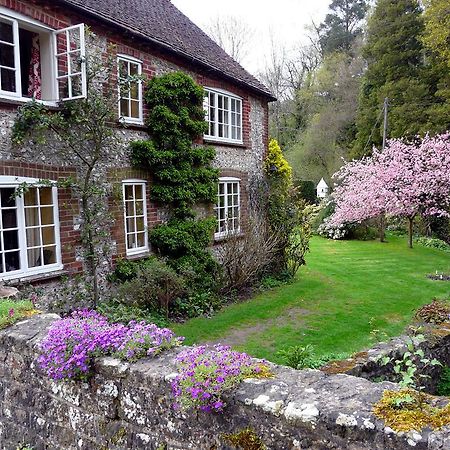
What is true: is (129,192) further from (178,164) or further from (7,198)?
(7,198)

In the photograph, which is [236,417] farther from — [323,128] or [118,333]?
[323,128]

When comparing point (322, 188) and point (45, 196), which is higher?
point (322, 188)

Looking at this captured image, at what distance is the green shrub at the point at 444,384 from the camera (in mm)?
5670

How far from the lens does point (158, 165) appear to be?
1055 cm

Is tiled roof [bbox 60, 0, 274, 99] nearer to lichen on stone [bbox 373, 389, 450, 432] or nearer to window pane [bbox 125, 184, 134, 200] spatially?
window pane [bbox 125, 184, 134, 200]

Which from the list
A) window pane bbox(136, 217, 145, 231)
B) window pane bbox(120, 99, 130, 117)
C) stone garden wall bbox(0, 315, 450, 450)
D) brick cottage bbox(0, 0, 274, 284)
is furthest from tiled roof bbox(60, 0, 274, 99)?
stone garden wall bbox(0, 315, 450, 450)

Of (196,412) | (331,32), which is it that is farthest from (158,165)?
(331,32)

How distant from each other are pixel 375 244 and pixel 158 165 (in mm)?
15324

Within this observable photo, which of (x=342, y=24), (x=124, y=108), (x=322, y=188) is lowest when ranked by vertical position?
(x=322, y=188)

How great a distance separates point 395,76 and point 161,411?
30.2 m

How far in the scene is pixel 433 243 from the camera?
2230 cm

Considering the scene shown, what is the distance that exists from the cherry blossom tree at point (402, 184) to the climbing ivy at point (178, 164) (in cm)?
730

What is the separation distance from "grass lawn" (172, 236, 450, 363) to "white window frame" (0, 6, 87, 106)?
17.2 feet

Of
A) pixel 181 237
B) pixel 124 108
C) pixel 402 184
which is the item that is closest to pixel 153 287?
pixel 181 237
